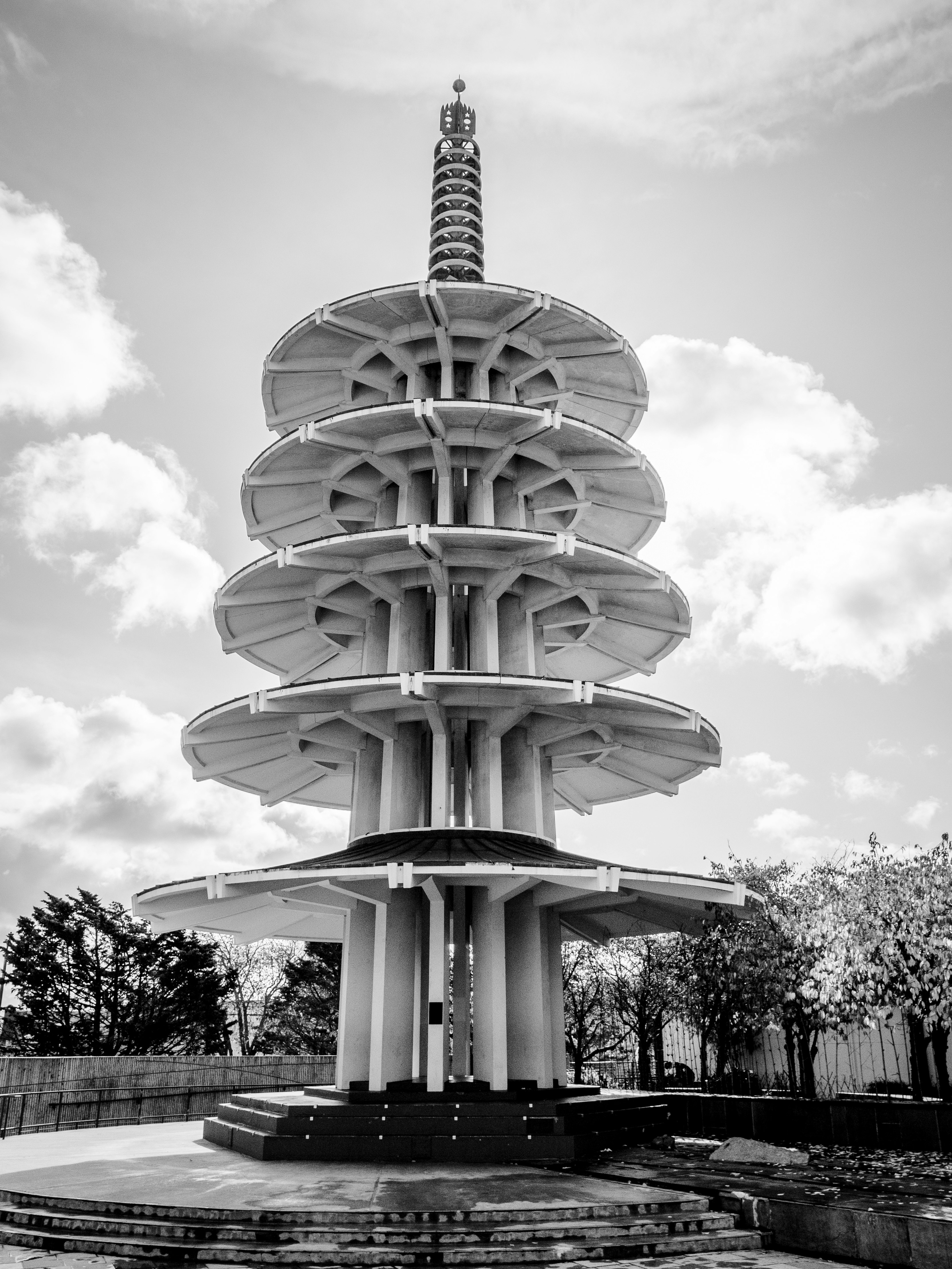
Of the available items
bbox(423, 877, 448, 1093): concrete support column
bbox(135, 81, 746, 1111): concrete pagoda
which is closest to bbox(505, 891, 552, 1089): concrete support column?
bbox(135, 81, 746, 1111): concrete pagoda

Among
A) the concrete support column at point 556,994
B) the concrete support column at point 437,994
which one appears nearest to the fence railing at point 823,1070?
the concrete support column at point 556,994

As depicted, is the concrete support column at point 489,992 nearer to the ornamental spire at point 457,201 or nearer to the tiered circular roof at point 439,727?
the tiered circular roof at point 439,727

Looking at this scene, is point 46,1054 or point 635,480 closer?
point 635,480

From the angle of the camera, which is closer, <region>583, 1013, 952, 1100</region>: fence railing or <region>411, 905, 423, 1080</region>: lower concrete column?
<region>411, 905, 423, 1080</region>: lower concrete column

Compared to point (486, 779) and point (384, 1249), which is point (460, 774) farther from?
point (384, 1249)

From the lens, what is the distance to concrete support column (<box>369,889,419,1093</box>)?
917 inches

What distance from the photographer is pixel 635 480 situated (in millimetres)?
32938

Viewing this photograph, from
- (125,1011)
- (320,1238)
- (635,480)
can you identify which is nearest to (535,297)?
(635,480)

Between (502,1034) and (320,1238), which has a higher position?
(502,1034)

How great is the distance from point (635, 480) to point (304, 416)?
11.6 metres

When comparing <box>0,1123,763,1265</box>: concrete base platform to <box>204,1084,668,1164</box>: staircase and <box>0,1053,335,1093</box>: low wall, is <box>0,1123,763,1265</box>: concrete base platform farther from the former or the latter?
<box>0,1053,335,1093</box>: low wall

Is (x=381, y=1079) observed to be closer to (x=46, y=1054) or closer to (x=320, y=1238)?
(x=320, y=1238)

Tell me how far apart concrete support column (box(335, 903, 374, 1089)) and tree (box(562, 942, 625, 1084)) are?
3562cm

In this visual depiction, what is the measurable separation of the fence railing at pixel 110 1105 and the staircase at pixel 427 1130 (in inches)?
370
